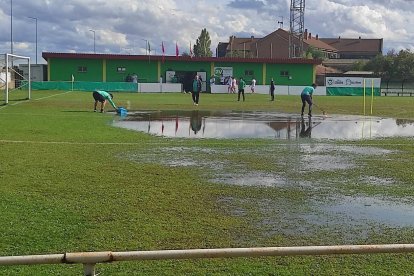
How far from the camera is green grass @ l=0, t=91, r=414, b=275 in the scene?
5.80 meters

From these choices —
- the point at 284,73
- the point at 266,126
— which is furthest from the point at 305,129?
the point at 284,73

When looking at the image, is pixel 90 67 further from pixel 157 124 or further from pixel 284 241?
pixel 284 241

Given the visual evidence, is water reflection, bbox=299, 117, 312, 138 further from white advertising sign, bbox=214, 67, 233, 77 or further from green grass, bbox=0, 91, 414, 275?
white advertising sign, bbox=214, 67, 233, 77

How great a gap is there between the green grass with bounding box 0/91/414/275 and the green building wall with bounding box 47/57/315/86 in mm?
52787

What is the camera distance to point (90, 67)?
221 feet

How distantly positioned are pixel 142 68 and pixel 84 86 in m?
8.91

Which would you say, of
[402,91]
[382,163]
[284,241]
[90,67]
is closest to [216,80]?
[90,67]

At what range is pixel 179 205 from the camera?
847cm

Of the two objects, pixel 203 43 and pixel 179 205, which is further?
pixel 203 43

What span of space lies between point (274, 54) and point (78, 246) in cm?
12413

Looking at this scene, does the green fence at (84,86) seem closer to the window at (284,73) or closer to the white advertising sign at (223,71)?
the white advertising sign at (223,71)

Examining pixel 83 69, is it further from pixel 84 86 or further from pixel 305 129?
pixel 305 129

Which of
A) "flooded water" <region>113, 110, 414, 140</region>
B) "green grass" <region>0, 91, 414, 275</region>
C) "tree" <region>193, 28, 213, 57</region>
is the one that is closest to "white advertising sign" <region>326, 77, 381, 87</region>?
"flooded water" <region>113, 110, 414, 140</region>

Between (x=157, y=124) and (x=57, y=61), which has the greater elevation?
(x=57, y=61)
